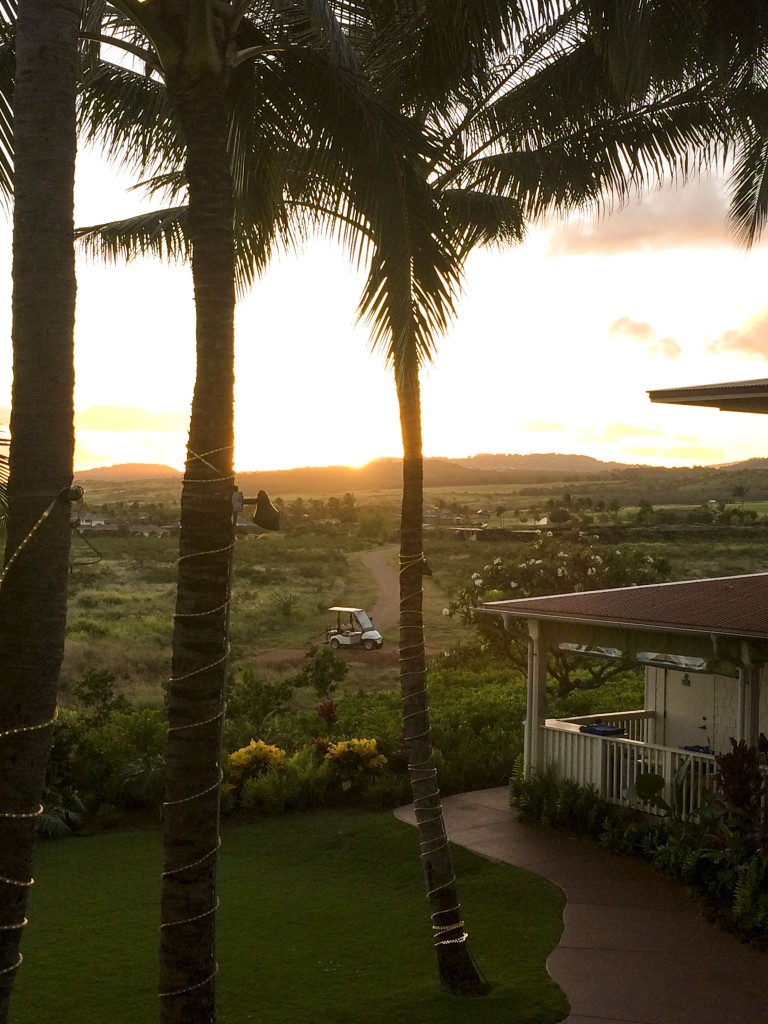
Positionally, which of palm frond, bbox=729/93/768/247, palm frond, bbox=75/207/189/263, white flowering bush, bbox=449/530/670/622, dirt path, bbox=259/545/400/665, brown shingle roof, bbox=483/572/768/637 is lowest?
dirt path, bbox=259/545/400/665

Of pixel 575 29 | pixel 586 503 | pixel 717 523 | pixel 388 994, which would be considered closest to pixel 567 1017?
pixel 388 994

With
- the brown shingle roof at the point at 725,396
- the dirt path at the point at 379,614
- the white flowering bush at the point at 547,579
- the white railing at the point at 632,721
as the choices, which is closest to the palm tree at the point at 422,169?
the brown shingle roof at the point at 725,396

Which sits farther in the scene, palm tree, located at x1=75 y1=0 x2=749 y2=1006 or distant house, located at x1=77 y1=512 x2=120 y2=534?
distant house, located at x1=77 y1=512 x2=120 y2=534

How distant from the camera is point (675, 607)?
12031 millimetres

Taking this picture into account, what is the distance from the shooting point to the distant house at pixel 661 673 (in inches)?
430

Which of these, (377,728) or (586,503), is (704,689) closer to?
(377,728)

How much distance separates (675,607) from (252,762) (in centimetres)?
616

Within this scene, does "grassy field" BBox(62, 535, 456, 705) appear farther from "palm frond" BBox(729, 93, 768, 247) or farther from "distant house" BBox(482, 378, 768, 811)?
"palm frond" BBox(729, 93, 768, 247)

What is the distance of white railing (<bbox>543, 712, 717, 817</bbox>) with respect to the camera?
11.2m

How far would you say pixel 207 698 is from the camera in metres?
5.51

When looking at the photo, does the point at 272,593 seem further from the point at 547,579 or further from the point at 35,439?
the point at 35,439

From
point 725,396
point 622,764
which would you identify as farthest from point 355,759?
point 725,396

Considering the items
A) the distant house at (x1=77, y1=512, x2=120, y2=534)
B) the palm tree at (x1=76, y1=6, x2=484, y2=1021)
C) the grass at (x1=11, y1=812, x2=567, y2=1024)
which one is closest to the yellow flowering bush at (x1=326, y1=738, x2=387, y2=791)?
the grass at (x1=11, y1=812, x2=567, y2=1024)

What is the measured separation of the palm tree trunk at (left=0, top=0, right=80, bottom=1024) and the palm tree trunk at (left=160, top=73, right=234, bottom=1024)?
108 cm
